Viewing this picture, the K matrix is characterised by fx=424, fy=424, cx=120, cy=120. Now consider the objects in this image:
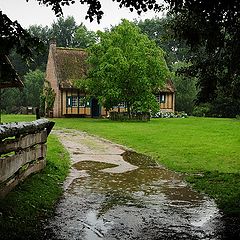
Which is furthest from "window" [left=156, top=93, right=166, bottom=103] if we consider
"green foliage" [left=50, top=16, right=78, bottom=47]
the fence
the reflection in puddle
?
the fence

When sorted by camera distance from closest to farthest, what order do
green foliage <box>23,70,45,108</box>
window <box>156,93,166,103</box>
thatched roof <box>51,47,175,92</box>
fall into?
thatched roof <box>51,47,175,92</box> < window <box>156,93,166,103</box> < green foliage <box>23,70,45,108</box>

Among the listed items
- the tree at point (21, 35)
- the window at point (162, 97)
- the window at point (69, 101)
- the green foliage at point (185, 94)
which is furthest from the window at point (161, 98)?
the tree at point (21, 35)

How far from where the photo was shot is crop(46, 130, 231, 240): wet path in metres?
6.13

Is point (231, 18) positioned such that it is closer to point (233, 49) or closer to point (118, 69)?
point (233, 49)

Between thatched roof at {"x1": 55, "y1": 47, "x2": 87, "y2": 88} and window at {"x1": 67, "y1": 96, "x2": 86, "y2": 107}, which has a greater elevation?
thatched roof at {"x1": 55, "y1": 47, "x2": 87, "y2": 88}

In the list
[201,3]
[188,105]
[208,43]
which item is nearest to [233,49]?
[208,43]

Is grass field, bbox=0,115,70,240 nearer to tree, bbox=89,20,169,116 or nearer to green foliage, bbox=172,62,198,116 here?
tree, bbox=89,20,169,116

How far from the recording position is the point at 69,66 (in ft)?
160

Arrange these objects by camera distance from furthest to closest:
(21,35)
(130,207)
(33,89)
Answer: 1. (33,89)
2. (130,207)
3. (21,35)

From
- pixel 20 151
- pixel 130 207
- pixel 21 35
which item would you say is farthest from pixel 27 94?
pixel 21 35

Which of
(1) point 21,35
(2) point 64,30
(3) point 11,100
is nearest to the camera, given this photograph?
(1) point 21,35

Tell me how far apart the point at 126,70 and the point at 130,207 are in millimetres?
31239

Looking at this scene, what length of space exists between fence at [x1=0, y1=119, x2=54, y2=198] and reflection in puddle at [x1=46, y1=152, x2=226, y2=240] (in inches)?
39.8

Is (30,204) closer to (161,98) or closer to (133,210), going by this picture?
(133,210)
